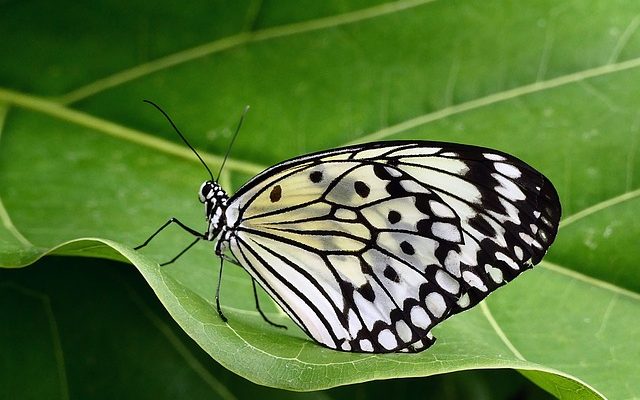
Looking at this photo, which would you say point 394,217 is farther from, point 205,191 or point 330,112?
point 330,112

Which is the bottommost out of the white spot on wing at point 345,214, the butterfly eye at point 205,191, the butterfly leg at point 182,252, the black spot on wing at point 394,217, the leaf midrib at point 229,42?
the black spot on wing at point 394,217

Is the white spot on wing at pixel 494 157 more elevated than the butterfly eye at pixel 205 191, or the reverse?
the butterfly eye at pixel 205 191

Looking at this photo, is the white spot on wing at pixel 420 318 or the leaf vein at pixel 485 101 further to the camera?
the leaf vein at pixel 485 101

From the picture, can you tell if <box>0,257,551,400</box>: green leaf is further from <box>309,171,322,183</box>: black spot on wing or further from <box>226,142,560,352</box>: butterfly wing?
<box>309,171,322,183</box>: black spot on wing

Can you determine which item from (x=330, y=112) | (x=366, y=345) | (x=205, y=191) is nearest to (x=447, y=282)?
(x=366, y=345)

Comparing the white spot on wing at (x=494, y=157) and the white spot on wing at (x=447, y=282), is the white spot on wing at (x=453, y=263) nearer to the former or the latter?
the white spot on wing at (x=447, y=282)

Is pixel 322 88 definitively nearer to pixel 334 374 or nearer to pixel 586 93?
pixel 586 93

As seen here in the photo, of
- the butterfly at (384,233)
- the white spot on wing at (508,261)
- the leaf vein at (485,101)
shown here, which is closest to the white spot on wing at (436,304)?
the butterfly at (384,233)
